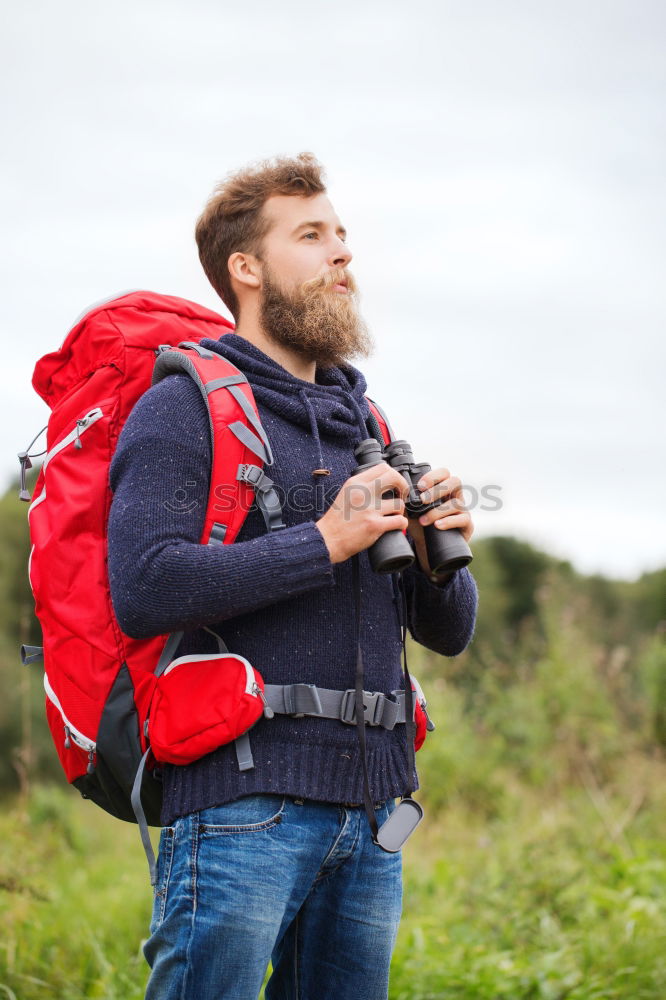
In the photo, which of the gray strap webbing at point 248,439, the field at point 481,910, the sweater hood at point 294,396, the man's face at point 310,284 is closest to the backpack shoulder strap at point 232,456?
the gray strap webbing at point 248,439

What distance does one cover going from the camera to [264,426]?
222 centimetres

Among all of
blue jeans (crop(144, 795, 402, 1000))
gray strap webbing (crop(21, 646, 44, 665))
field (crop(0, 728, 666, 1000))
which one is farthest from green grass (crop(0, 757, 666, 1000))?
blue jeans (crop(144, 795, 402, 1000))

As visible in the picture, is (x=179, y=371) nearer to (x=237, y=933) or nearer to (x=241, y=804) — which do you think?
(x=241, y=804)

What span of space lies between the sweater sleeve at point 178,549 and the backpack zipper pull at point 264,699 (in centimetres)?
16

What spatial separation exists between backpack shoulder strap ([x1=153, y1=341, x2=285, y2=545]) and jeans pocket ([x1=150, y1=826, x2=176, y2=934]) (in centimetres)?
64

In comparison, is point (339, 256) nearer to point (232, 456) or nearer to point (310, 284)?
point (310, 284)

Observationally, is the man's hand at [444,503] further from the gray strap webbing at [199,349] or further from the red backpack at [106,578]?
the gray strap webbing at [199,349]

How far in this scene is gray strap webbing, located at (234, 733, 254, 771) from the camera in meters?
1.94

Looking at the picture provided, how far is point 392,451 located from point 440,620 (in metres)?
0.49

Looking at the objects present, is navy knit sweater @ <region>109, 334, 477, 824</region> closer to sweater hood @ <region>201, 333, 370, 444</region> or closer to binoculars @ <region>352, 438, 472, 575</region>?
sweater hood @ <region>201, 333, 370, 444</region>

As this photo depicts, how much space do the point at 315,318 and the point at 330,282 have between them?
15 cm

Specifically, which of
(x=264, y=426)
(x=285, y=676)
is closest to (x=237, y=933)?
(x=285, y=676)

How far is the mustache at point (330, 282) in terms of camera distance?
8.07ft

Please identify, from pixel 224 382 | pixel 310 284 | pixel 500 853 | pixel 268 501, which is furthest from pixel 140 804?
pixel 500 853
